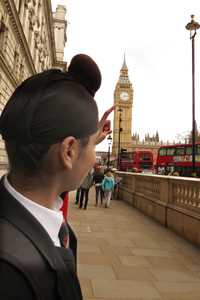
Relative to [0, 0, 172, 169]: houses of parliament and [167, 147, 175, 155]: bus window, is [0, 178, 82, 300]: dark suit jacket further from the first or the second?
[167, 147, 175, 155]: bus window

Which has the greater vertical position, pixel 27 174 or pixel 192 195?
pixel 27 174

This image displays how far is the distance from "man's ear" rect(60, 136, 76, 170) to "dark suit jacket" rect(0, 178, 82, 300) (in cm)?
18

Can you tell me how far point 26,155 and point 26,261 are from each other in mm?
294

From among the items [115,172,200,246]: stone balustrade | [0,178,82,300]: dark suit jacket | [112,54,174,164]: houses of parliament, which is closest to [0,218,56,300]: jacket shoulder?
[0,178,82,300]: dark suit jacket

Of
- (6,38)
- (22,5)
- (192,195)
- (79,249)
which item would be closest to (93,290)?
(79,249)

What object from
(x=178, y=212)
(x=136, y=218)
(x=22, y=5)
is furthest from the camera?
(x=22, y=5)

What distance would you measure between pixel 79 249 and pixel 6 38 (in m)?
15.2

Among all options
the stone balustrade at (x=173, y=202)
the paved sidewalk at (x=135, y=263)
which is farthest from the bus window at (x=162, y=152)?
the paved sidewalk at (x=135, y=263)

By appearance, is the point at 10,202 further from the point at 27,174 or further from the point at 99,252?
the point at 99,252

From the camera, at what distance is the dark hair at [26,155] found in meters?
0.73

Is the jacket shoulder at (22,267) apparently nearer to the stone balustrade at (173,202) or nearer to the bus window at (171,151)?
the stone balustrade at (173,202)

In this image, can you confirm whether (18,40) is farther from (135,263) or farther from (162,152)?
(135,263)

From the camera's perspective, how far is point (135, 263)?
409 cm

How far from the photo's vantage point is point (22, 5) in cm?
1961
